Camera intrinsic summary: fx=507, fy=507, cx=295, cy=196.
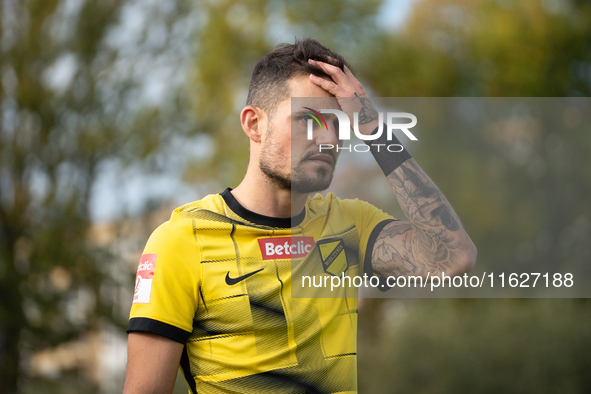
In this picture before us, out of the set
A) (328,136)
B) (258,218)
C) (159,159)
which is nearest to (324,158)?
(328,136)

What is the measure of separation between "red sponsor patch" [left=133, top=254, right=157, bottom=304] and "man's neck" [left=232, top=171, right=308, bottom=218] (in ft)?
1.32

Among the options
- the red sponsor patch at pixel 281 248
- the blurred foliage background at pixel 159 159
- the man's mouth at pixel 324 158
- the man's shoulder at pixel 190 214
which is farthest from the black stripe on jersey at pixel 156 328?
the blurred foliage background at pixel 159 159

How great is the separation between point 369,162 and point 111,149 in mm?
5492

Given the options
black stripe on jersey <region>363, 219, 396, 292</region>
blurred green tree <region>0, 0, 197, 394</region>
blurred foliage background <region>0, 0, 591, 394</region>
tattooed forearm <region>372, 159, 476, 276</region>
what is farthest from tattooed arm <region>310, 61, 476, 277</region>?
blurred green tree <region>0, 0, 197, 394</region>

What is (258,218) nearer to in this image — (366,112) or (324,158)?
(324,158)

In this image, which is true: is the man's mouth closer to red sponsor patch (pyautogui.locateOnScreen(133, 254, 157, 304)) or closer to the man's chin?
the man's chin

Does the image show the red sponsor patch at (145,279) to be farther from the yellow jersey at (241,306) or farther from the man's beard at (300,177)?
the man's beard at (300,177)

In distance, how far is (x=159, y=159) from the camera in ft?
23.2

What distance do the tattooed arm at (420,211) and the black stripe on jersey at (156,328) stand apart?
2.79 feet

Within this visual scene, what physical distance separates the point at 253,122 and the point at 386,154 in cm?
54

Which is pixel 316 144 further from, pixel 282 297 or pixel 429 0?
pixel 429 0

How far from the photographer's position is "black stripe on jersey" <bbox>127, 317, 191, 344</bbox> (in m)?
1.59

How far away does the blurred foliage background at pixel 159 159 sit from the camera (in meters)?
5.78

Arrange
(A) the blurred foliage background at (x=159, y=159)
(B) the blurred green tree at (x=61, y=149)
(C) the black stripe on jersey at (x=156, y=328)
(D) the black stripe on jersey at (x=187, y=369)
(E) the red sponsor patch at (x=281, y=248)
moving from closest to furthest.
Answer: (C) the black stripe on jersey at (x=156, y=328), (D) the black stripe on jersey at (x=187, y=369), (E) the red sponsor patch at (x=281, y=248), (A) the blurred foliage background at (x=159, y=159), (B) the blurred green tree at (x=61, y=149)
